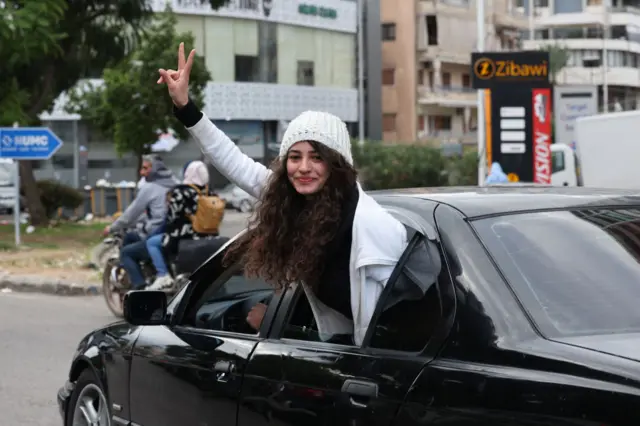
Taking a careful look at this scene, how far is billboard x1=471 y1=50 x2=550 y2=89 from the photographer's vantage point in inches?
935

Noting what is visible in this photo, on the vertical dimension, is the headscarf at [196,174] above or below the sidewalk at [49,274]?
above

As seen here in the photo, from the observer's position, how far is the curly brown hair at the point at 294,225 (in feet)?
13.6

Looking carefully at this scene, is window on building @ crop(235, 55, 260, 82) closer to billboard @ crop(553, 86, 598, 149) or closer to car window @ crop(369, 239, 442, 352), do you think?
billboard @ crop(553, 86, 598, 149)

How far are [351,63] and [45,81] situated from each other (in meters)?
37.2

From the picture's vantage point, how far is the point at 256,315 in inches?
181

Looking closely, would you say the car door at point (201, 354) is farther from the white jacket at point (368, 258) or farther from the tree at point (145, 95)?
the tree at point (145, 95)

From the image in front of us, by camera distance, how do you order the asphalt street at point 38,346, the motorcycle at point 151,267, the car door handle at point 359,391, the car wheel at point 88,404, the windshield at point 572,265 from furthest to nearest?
1. the motorcycle at point 151,267
2. the asphalt street at point 38,346
3. the car wheel at point 88,404
4. the car door handle at point 359,391
5. the windshield at point 572,265

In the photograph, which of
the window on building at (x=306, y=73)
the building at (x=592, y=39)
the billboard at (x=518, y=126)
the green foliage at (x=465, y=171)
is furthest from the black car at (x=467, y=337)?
the building at (x=592, y=39)

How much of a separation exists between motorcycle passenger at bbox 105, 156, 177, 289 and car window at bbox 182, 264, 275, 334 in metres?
7.81

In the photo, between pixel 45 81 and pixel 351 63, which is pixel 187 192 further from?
pixel 351 63

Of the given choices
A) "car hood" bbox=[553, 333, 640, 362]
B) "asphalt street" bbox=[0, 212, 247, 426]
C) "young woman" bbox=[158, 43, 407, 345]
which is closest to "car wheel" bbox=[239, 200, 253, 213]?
"asphalt street" bbox=[0, 212, 247, 426]

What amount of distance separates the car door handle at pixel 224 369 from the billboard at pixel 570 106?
122 ft

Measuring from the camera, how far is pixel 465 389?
10.9 ft

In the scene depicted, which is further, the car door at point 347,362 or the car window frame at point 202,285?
the car window frame at point 202,285
